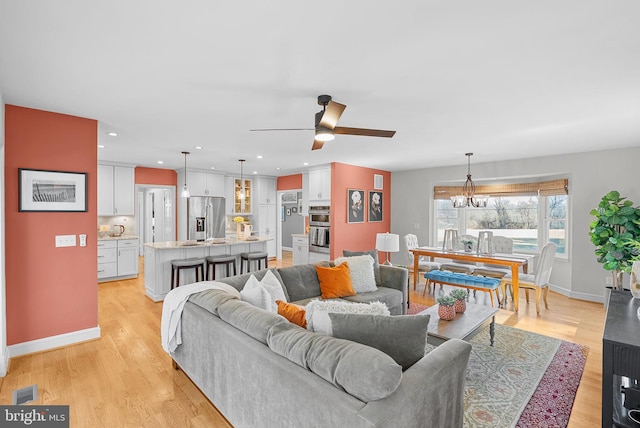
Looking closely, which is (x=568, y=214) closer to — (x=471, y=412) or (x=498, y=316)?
(x=498, y=316)

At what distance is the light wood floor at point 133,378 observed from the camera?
2.23 metres

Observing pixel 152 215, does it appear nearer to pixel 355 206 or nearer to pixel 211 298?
pixel 355 206

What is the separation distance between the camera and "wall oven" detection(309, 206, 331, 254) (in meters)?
6.72

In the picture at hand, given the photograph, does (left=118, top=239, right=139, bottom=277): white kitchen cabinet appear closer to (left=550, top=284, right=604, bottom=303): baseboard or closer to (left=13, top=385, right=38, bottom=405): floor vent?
(left=13, top=385, right=38, bottom=405): floor vent

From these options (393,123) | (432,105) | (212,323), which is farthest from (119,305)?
(432,105)

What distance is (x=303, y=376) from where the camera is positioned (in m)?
1.46

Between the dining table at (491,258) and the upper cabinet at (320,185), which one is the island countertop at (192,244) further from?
the dining table at (491,258)

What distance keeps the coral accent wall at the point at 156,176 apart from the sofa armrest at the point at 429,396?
24.6 ft

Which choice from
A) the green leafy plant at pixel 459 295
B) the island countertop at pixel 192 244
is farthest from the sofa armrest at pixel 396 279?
the island countertop at pixel 192 244

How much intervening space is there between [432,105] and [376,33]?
1.43 meters

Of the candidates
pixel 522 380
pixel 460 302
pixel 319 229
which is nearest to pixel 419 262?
pixel 319 229

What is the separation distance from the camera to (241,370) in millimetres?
1869

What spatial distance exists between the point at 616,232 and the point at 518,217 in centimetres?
218

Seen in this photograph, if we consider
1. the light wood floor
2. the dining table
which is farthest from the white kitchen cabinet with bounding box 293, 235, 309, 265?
the light wood floor
